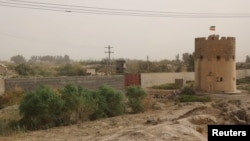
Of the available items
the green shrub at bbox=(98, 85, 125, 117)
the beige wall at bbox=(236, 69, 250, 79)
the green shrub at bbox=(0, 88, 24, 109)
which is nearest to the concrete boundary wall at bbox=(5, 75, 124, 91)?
the green shrub at bbox=(0, 88, 24, 109)

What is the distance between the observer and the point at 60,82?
25.7 m

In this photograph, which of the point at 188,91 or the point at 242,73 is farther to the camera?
the point at 242,73

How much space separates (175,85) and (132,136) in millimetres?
28350

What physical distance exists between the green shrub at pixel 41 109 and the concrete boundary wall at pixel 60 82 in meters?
6.73

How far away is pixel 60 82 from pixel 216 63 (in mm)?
13066

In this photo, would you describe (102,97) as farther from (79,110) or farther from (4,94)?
(4,94)

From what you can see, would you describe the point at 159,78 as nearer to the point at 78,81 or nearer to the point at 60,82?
the point at 78,81

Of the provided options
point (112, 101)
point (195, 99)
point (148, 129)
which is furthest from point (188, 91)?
point (148, 129)

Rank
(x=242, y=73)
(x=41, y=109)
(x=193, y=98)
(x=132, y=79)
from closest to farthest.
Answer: (x=41, y=109) → (x=193, y=98) → (x=132, y=79) → (x=242, y=73)

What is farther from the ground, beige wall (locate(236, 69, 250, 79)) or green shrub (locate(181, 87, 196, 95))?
beige wall (locate(236, 69, 250, 79))

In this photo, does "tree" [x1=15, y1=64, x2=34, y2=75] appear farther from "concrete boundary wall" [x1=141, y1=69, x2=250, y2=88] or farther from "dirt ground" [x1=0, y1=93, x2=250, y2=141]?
"dirt ground" [x1=0, y1=93, x2=250, y2=141]

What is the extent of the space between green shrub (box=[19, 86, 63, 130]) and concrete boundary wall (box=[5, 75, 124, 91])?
6.73m

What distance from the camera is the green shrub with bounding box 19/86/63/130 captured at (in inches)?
637

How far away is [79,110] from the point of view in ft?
57.0
